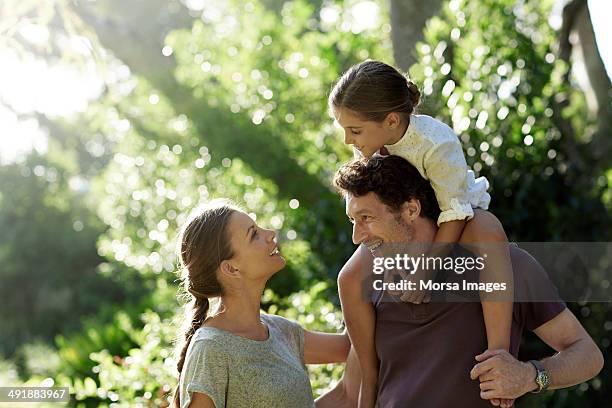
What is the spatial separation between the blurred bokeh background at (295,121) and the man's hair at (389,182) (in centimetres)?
80

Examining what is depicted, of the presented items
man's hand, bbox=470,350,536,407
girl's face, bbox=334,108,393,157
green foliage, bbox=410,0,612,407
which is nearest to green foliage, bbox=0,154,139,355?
green foliage, bbox=410,0,612,407

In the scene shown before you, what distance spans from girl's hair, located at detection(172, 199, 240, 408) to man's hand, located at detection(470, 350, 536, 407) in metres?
0.78

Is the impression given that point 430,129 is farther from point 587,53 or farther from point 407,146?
point 587,53

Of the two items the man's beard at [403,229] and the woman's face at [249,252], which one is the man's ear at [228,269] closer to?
the woman's face at [249,252]

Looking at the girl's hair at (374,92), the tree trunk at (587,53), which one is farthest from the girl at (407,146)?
the tree trunk at (587,53)

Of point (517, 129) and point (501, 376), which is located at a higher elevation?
point (517, 129)

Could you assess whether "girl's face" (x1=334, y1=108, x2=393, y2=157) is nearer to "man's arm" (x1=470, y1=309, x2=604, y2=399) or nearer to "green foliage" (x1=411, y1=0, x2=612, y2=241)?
"man's arm" (x1=470, y1=309, x2=604, y2=399)

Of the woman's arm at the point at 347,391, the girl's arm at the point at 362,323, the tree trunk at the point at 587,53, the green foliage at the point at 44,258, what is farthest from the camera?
the green foliage at the point at 44,258

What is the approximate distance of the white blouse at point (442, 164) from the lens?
254 cm

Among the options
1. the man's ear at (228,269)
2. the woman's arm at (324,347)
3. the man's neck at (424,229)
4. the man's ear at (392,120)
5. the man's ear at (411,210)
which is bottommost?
the woman's arm at (324,347)

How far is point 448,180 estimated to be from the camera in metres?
2.56

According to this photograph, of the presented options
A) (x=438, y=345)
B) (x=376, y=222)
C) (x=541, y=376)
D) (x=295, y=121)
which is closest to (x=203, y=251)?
(x=376, y=222)

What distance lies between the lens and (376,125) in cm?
273

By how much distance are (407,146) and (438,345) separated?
60 centimetres
